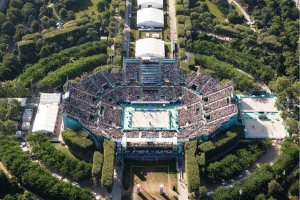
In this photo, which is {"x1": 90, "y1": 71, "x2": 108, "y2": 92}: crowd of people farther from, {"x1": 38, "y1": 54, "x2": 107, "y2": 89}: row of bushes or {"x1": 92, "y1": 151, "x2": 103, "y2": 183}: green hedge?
{"x1": 92, "y1": 151, "x2": 103, "y2": 183}: green hedge

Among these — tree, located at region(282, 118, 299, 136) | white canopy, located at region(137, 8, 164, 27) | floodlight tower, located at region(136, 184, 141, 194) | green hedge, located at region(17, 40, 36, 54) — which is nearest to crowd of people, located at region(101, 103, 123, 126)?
floodlight tower, located at region(136, 184, 141, 194)

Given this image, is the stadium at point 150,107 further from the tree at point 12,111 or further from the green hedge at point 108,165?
the tree at point 12,111

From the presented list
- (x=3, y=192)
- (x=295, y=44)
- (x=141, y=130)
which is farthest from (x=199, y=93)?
(x=3, y=192)

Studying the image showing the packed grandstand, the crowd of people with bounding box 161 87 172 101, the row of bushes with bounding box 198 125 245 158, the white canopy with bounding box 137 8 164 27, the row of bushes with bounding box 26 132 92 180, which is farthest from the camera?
the white canopy with bounding box 137 8 164 27

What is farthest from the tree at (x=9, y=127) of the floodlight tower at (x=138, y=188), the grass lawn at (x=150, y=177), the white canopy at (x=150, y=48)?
the white canopy at (x=150, y=48)

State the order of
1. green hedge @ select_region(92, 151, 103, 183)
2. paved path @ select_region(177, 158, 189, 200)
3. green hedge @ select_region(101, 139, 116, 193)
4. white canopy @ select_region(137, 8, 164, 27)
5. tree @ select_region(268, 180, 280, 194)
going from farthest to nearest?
white canopy @ select_region(137, 8, 164, 27)
green hedge @ select_region(92, 151, 103, 183)
paved path @ select_region(177, 158, 189, 200)
green hedge @ select_region(101, 139, 116, 193)
tree @ select_region(268, 180, 280, 194)

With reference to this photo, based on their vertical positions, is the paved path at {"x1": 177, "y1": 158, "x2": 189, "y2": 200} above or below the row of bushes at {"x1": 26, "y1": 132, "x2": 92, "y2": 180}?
below
